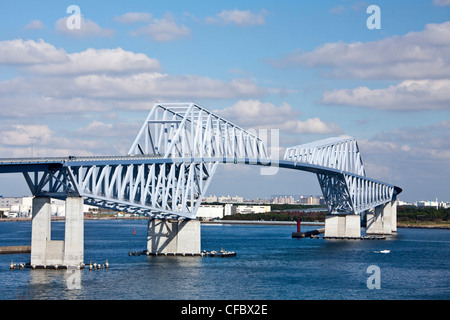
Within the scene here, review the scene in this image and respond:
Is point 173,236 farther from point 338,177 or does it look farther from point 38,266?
point 338,177

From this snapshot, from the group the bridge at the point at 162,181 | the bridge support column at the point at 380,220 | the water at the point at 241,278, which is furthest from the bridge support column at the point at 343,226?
the water at the point at 241,278

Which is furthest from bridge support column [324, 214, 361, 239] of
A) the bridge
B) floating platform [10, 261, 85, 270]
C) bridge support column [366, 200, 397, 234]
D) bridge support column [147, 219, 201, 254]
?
floating platform [10, 261, 85, 270]

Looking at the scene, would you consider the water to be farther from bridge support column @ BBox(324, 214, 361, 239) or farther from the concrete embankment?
bridge support column @ BBox(324, 214, 361, 239)

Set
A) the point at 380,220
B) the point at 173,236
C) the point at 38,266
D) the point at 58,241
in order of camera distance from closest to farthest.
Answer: the point at 58,241
the point at 38,266
the point at 173,236
the point at 380,220

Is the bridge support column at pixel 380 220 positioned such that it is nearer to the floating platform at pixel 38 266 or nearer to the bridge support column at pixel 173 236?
the bridge support column at pixel 173 236

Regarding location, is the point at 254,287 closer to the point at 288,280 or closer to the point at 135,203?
the point at 288,280

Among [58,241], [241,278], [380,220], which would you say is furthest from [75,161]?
[380,220]
